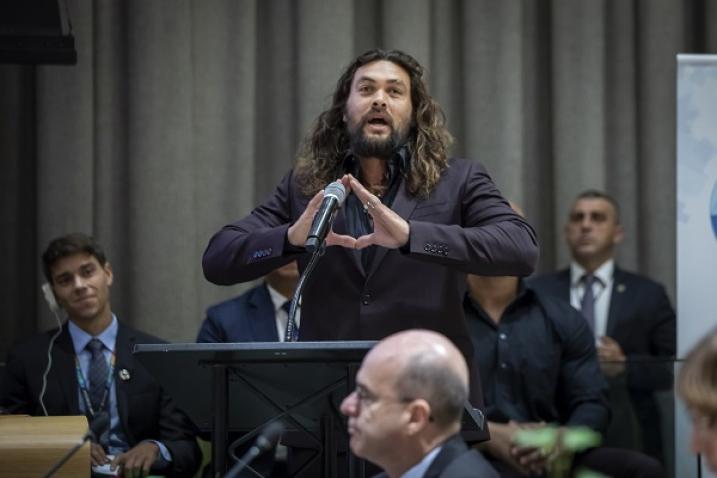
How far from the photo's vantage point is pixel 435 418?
246 cm

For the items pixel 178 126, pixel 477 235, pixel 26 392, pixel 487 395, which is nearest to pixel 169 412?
pixel 26 392

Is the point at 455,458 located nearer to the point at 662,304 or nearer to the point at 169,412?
the point at 169,412

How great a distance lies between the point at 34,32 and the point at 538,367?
2247 millimetres

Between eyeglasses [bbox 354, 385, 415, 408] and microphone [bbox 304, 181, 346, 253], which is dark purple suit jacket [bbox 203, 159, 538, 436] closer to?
microphone [bbox 304, 181, 346, 253]

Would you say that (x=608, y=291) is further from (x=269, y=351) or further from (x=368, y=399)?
(x=368, y=399)

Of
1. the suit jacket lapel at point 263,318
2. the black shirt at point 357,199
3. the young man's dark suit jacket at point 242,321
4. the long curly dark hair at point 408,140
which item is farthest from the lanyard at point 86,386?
the black shirt at point 357,199

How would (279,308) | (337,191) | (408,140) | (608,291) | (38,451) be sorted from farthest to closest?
(608,291)
(279,308)
(408,140)
(38,451)
(337,191)

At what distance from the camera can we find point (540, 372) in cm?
507

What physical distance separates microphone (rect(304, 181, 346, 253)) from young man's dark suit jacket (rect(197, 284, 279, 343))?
2122 millimetres

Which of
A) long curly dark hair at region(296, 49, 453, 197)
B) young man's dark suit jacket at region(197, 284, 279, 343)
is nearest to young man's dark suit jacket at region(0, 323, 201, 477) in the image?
young man's dark suit jacket at region(197, 284, 279, 343)

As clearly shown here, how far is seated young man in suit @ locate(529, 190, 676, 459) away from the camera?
5.78 meters

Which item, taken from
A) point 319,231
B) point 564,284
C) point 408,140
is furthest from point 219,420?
point 564,284

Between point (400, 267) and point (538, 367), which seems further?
point (538, 367)

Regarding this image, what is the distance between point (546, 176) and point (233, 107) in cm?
156
